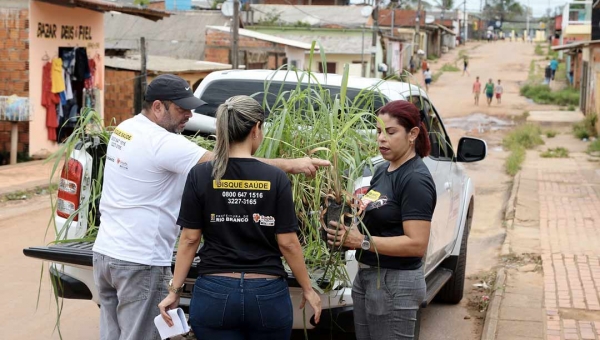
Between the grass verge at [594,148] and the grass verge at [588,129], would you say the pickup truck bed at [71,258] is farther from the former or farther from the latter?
the grass verge at [588,129]

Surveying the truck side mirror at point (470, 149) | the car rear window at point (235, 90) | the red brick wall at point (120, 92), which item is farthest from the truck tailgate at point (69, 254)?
the red brick wall at point (120, 92)

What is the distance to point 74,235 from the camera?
5117 mm

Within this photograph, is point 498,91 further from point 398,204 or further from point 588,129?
point 398,204

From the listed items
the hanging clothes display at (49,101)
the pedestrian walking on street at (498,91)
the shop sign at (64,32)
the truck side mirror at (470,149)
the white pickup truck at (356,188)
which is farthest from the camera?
the pedestrian walking on street at (498,91)

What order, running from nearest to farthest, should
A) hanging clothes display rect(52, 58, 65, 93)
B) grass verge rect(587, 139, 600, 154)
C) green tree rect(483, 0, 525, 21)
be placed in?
hanging clothes display rect(52, 58, 65, 93) < grass verge rect(587, 139, 600, 154) < green tree rect(483, 0, 525, 21)

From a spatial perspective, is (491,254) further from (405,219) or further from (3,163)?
(3,163)

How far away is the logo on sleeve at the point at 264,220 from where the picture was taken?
11.6 feet

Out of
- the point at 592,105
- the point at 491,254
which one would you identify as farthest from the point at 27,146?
the point at 592,105

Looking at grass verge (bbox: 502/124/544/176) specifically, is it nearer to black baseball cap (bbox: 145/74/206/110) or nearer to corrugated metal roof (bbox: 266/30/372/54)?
black baseball cap (bbox: 145/74/206/110)

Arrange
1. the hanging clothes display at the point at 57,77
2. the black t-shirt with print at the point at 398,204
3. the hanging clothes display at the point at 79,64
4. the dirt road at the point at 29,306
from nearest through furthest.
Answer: the black t-shirt with print at the point at 398,204, the dirt road at the point at 29,306, the hanging clothes display at the point at 57,77, the hanging clothes display at the point at 79,64

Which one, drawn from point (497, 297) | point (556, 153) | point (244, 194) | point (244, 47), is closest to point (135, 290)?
point (244, 194)

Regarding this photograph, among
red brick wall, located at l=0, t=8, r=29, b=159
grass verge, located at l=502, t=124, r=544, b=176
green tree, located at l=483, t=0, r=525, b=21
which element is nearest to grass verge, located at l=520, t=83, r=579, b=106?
grass verge, located at l=502, t=124, r=544, b=176

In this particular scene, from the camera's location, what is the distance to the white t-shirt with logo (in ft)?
13.3

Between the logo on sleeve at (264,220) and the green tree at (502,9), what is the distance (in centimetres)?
15738
